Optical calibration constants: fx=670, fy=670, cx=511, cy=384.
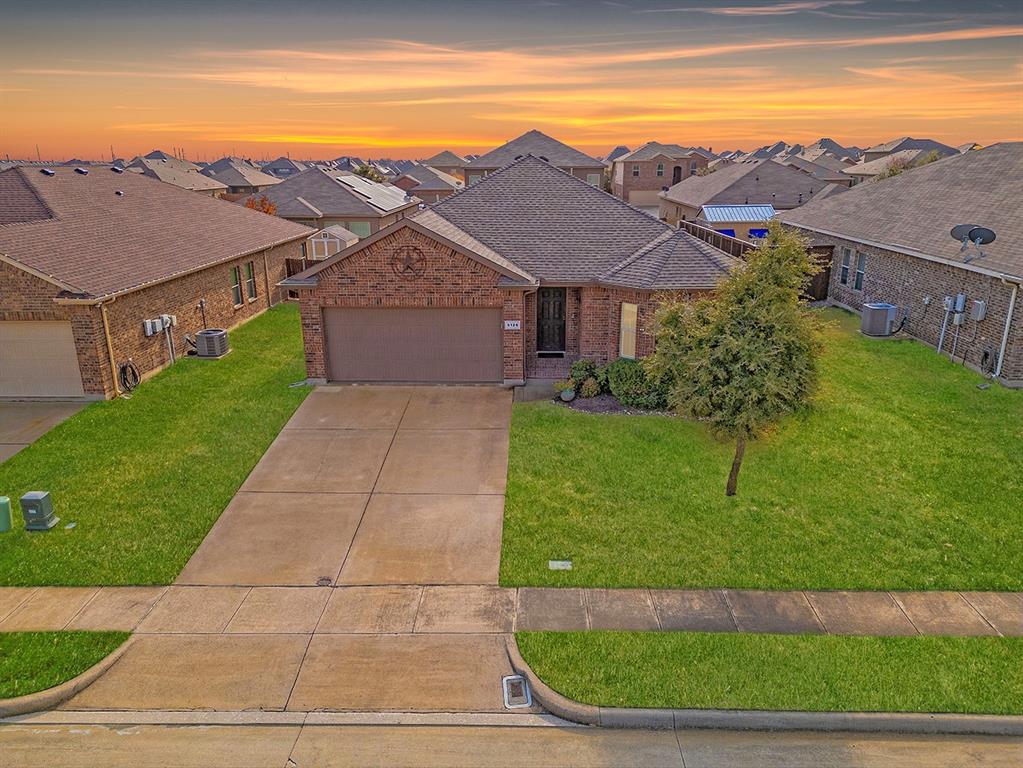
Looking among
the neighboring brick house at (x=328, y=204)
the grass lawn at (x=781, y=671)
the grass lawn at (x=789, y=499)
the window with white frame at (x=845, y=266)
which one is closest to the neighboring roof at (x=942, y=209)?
A: the window with white frame at (x=845, y=266)

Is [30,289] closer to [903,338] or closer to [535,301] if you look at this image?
[535,301]

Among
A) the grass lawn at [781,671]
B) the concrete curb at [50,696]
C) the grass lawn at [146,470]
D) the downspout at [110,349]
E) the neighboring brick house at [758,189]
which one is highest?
the neighboring brick house at [758,189]

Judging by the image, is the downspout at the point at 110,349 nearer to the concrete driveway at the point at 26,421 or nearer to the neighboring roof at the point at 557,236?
the concrete driveway at the point at 26,421

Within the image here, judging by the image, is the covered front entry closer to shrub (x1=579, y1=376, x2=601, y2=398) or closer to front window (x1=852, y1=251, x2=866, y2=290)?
shrub (x1=579, y1=376, x2=601, y2=398)

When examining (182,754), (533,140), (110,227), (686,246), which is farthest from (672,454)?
(533,140)

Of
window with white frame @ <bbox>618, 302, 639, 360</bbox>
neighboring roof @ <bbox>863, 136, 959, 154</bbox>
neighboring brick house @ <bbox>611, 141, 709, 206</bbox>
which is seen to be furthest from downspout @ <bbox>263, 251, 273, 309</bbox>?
neighboring roof @ <bbox>863, 136, 959, 154</bbox>
